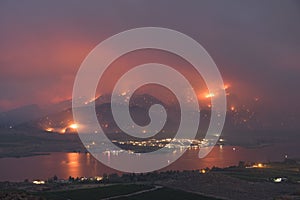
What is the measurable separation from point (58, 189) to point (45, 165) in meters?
20.8

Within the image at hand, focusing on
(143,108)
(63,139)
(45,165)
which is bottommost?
(45,165)

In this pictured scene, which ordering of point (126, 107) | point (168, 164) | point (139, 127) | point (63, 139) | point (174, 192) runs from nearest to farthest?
1. point (174, 192)
2. point (168, 164)
3. point (63, 139)
4. point (139, 127)
5. point (126, 107)

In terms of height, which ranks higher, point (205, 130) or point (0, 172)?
point (205, 130)

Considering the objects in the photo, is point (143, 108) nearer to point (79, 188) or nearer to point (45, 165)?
point (45, 165)

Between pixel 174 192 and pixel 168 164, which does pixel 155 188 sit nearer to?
pixel 174 192

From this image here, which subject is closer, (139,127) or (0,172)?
(0,172)

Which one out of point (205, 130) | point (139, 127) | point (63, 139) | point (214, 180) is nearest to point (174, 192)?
point (214, 180)

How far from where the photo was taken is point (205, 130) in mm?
96062

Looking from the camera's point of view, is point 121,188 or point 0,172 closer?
point 121,188

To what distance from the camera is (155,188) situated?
63.8ft

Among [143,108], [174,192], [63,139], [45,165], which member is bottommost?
[174,192]

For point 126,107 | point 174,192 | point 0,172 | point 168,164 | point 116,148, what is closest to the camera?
point 174,192

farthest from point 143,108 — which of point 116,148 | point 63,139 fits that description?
point 116,148

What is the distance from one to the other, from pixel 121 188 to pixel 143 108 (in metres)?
82.2
